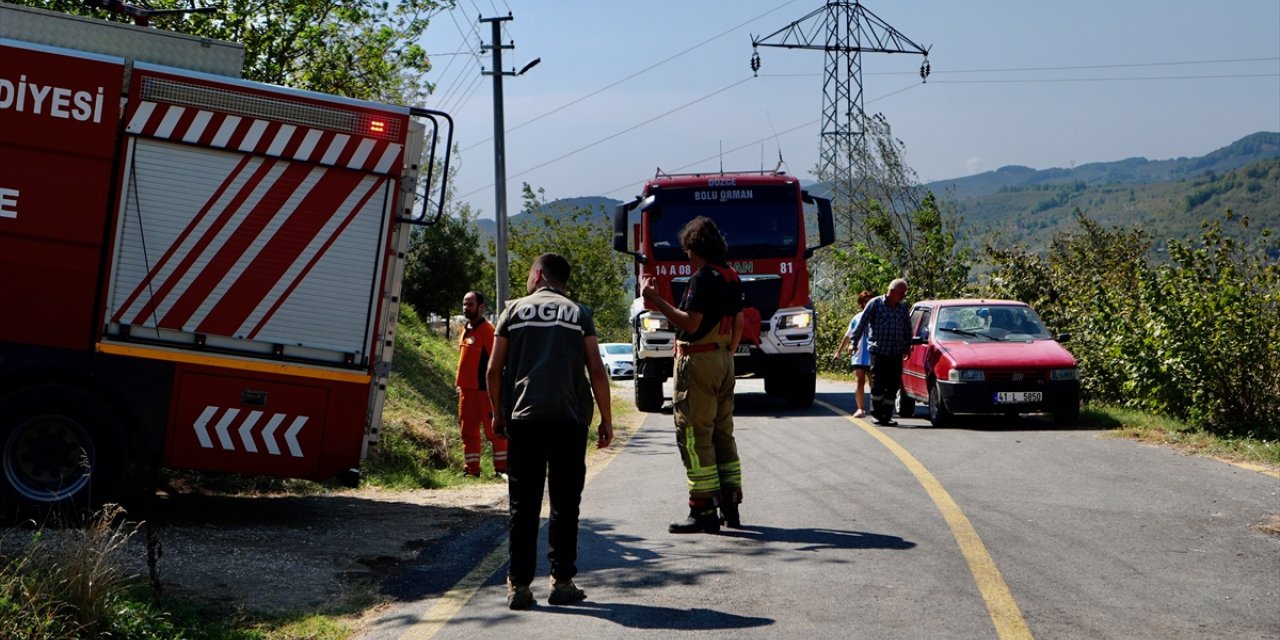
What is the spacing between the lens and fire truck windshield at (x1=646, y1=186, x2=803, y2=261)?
19.8m

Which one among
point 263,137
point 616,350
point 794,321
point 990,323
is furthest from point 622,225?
point 616,350

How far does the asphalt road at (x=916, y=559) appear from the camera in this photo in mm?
6211

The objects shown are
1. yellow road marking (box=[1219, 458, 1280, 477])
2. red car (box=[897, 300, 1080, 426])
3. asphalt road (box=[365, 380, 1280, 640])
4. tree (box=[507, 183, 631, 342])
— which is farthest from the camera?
tree (box=[507, 183, 631, 342])

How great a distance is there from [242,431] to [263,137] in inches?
76.0

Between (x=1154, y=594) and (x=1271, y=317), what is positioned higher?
(x=1271, y=317)

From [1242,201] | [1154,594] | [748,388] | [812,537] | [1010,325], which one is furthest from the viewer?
[1242,201]

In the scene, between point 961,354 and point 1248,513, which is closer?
point 1248,513

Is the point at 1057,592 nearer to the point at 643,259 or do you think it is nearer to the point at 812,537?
the point at 812,537

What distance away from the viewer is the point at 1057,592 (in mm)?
6738

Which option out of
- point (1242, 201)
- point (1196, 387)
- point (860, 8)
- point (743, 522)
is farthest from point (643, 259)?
point (1242, 201)

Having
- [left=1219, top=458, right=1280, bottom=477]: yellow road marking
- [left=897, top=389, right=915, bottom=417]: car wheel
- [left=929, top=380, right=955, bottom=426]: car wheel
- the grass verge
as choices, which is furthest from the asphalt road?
[left=897, top=389, right=915, bottom=417]: car wheel

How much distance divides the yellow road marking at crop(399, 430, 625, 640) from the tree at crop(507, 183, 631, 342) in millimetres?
54098

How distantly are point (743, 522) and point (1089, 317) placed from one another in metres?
11.3

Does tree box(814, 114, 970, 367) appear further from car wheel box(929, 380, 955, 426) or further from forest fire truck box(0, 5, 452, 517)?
forest fire truck box(0, 5, 452, 517)
